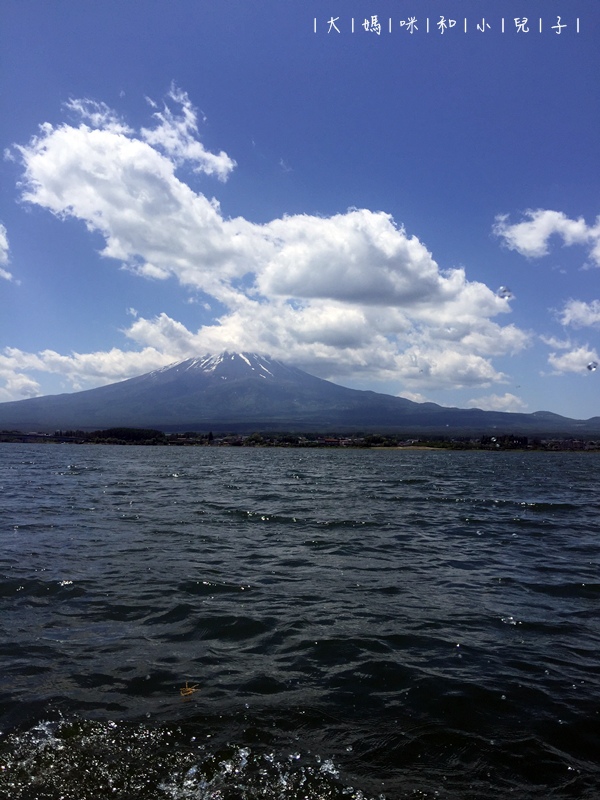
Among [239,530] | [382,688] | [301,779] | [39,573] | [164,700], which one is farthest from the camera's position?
[239,530]

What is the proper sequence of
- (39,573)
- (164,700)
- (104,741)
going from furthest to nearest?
(39,573) < (164,700) < (104,741)

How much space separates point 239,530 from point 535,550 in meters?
10.2

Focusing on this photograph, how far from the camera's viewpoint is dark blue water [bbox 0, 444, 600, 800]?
5.19 m

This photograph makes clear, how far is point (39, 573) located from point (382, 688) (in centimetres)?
877

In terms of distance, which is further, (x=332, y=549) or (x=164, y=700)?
(x=332, y=549)

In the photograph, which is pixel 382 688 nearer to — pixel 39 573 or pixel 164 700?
pixel 164 700

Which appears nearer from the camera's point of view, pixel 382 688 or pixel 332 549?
pixel 382 688

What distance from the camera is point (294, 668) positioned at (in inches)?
299

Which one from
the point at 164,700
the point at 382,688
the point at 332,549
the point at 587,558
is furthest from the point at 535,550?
the point at 164,700

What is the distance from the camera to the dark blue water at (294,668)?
5191 mm

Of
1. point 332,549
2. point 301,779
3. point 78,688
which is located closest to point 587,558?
point 332,549

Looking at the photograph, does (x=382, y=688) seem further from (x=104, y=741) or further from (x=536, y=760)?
(x=104, y=741)

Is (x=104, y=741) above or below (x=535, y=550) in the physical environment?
above

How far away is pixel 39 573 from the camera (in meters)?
12.0
